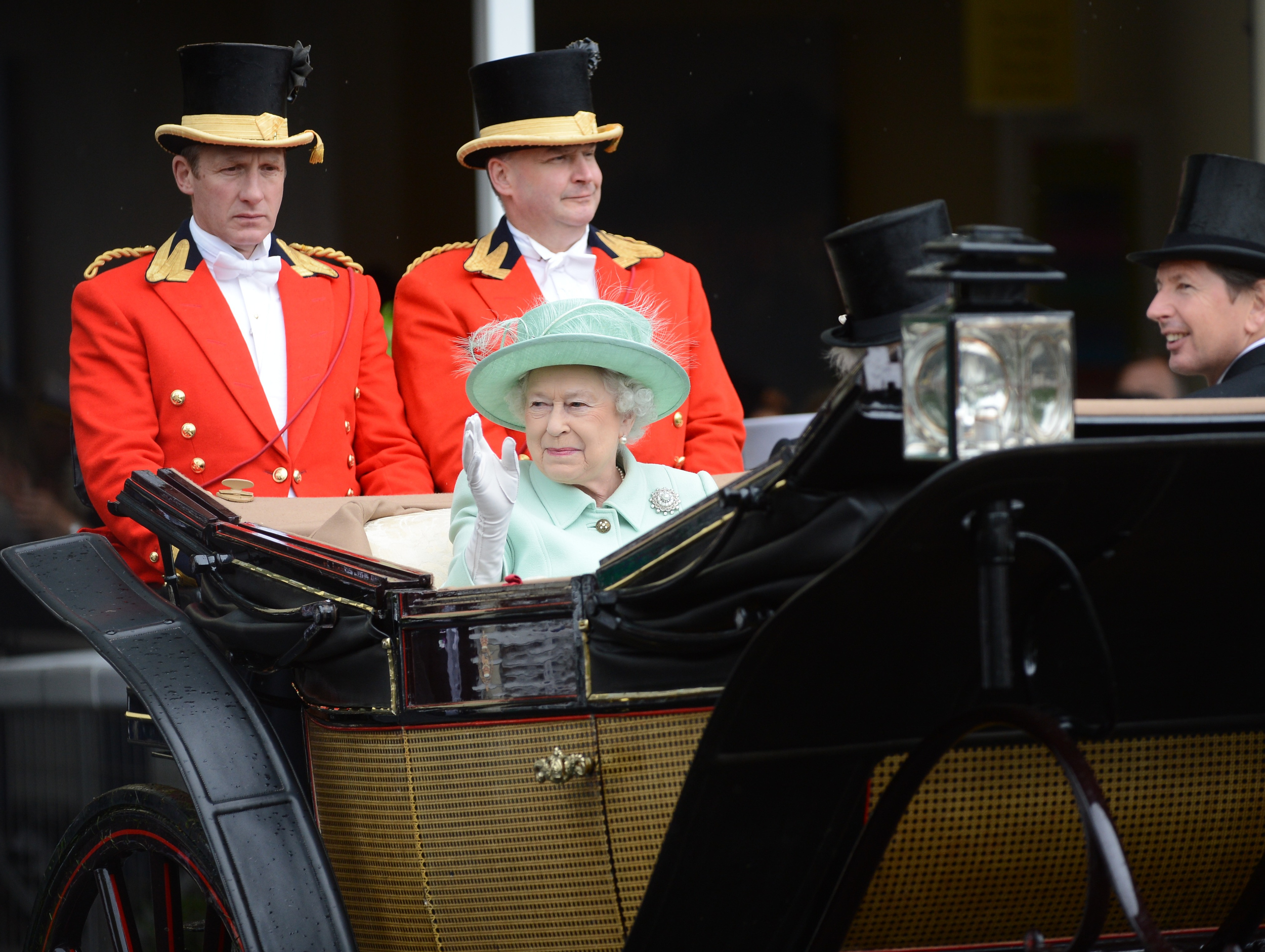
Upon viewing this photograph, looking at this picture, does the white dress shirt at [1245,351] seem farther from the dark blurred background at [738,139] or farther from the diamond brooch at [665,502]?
the dark blurred background at [738,139]

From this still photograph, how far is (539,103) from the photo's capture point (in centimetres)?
359

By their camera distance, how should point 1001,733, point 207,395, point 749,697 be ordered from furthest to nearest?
point 207,395 → point 1001,733 → point 749,697

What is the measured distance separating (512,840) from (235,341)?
5.58 ft

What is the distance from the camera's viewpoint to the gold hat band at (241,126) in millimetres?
3369

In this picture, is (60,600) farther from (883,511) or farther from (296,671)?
(883,511)

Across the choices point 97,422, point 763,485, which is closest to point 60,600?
point 97,422

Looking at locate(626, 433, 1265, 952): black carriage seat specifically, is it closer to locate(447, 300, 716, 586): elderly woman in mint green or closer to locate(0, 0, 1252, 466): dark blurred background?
locate(447, 300, 716, 586): elderly woman in mint green

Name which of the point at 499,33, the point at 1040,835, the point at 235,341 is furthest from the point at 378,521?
the point at 499,33

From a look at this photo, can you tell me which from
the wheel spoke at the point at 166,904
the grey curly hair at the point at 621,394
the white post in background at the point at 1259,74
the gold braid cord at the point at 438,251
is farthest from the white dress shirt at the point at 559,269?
the white post in background at the point at 1259,74

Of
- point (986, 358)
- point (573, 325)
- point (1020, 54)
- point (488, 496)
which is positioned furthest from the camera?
point (1020, 54)

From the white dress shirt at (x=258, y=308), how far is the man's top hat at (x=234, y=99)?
0.78 ft

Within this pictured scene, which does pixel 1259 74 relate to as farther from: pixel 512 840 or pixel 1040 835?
pixel 512 840

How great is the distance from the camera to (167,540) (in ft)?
8.63

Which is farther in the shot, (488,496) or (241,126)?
(241,126)
